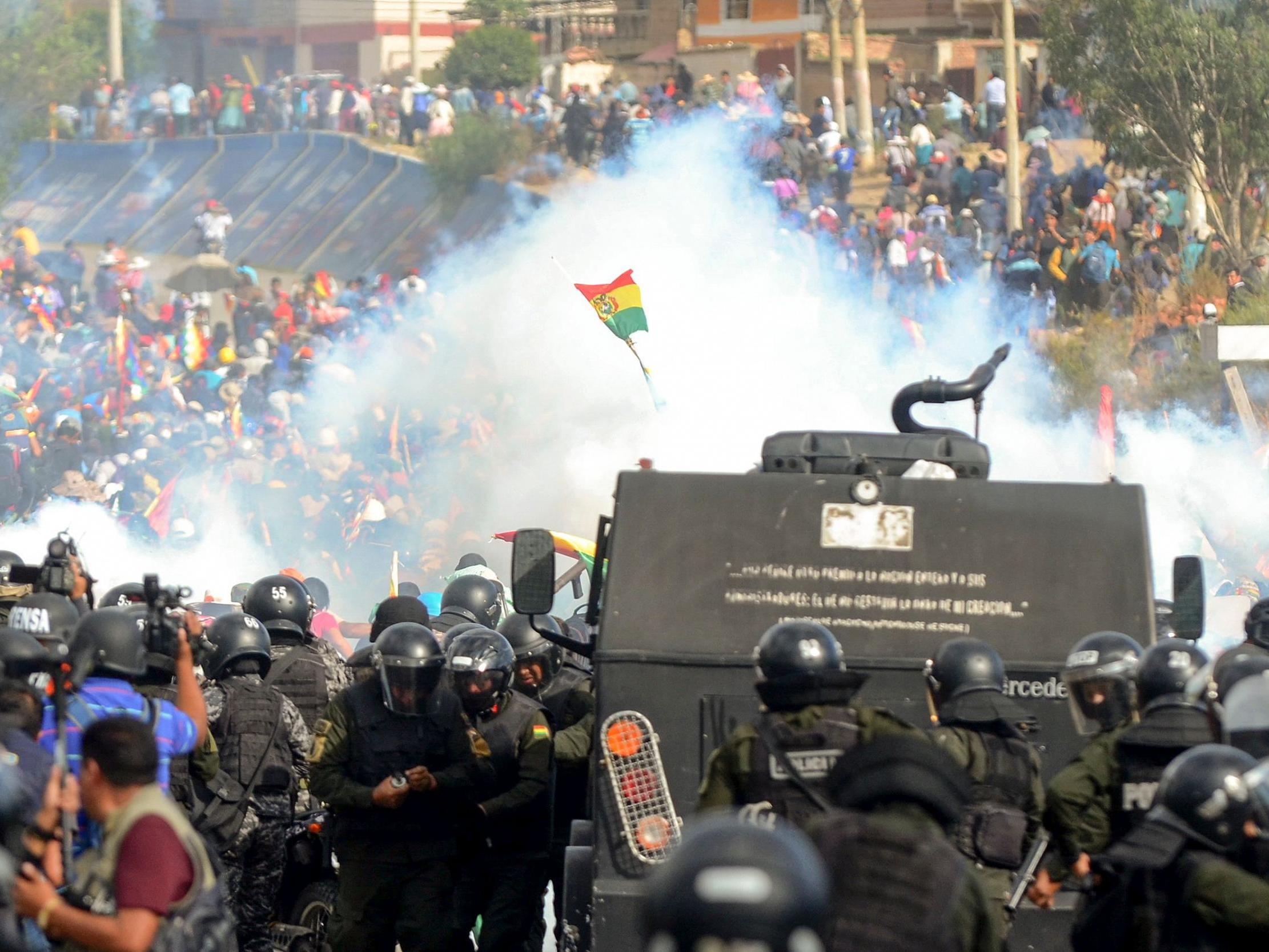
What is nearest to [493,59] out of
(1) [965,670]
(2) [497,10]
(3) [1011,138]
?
(2) [497,10]

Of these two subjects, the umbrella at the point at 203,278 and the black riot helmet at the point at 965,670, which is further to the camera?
the umbrella at the point at 203,278

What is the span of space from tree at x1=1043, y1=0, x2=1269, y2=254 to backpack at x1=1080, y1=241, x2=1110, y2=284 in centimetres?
277

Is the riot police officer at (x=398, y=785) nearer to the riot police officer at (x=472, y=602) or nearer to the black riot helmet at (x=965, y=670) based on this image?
the black riot helmet at (x=965, y=670)

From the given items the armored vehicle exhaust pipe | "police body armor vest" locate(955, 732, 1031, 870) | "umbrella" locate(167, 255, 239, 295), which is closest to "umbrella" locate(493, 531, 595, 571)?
the armored vehicle exhaust pipe

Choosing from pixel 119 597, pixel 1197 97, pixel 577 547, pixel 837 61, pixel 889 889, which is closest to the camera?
pixel 889 889

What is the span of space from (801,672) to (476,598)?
5.72 m

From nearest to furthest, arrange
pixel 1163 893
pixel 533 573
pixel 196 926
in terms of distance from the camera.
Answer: pixel 1163 893 → pixel 196 926 → pixel 533 573

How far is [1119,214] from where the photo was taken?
90.8 feet

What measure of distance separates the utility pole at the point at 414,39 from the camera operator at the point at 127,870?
148 feet

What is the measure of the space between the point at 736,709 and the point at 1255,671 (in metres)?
1.68

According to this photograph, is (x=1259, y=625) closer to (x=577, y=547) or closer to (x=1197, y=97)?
(x=577, y=547)

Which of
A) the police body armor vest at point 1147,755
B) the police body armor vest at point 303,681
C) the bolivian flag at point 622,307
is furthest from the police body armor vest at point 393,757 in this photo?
the bolivian flag at point 622,307

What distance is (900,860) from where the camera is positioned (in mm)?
3492

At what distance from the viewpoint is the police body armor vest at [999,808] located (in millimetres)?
5500
